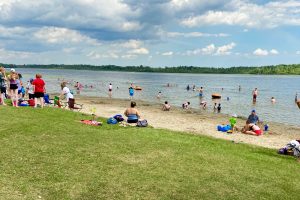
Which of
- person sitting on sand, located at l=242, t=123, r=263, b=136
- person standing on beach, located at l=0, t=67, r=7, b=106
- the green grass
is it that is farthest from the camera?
person sitting on sand, located at l=242, t=123, r=263, b=136

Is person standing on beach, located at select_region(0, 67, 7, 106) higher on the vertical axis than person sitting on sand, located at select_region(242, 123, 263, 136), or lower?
higher

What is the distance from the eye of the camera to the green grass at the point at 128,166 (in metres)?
8.73

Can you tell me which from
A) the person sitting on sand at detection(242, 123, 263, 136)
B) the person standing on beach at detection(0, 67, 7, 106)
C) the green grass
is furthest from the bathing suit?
the person sitting on sand at detection(242, 123, 263, 136)

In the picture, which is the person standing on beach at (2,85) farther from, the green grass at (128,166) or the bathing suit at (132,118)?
the bathing suit at (132,118)

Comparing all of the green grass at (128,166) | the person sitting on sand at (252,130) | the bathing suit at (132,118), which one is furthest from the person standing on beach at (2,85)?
the person sitting on sand at (252,130)

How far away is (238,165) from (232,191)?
252 cm

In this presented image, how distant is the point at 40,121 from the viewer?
1576 cm

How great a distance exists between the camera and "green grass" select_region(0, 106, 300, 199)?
8.73m

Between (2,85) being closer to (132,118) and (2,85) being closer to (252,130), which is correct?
(132,118)

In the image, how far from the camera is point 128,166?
413 inches

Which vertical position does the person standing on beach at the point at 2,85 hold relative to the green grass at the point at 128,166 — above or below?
above

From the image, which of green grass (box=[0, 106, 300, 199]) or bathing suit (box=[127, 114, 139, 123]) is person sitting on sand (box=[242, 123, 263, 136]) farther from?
bathing suit (box=[127, 114, 139, 123])

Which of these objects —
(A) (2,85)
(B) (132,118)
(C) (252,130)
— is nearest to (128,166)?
(B) (132,118)

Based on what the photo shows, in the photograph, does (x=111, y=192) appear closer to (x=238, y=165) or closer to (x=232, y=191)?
(x=232, y=191)
